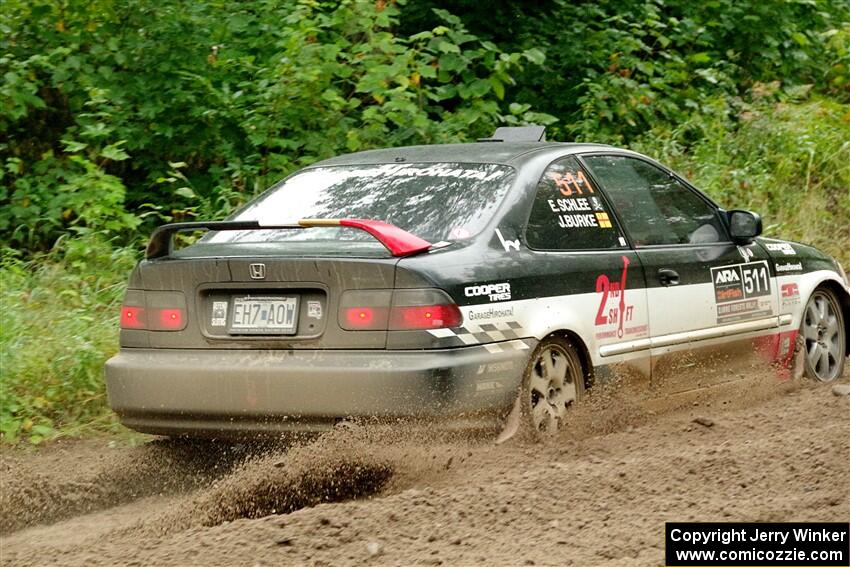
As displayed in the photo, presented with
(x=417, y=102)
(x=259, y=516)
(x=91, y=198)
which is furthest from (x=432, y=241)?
(x=417, y=102)

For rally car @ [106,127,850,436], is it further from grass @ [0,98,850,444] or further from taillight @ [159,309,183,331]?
grass @ [0,98,850,444]

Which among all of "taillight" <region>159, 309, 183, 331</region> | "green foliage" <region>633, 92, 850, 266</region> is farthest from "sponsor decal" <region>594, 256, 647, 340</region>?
"green foliage" <region>633, 92, 850, 266</region>

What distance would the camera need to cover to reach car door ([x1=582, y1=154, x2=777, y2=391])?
6340mm

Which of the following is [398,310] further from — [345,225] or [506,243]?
[506,243]

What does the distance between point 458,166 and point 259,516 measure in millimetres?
1910

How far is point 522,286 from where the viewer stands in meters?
5.41

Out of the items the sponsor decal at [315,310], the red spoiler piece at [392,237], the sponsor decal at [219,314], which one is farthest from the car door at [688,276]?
the sponsor decal at [219,314]

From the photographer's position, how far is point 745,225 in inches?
274

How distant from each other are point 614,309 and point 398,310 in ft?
4.35

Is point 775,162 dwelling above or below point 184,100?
below

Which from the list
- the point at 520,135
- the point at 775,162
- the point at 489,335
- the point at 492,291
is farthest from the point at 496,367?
the point at 775,162

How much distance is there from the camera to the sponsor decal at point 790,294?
7.27 meters

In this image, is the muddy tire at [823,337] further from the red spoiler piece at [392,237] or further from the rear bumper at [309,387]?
the red spoiler piece at [392,237]

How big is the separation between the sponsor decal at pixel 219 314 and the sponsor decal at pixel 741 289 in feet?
8.79
